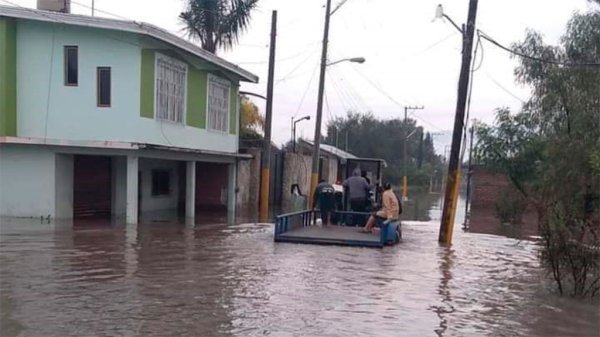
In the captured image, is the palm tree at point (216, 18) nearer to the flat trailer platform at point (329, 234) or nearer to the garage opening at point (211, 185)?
the garage opening at point (211, 185)

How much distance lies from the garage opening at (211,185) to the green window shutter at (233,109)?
7.94 feet

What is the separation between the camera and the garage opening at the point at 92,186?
75.0 feet

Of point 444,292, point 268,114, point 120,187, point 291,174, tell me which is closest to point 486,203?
point 291,174

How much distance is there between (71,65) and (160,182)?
30.3 feet

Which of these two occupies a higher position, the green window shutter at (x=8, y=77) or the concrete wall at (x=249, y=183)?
the green window shutter at (x=8, y=77)

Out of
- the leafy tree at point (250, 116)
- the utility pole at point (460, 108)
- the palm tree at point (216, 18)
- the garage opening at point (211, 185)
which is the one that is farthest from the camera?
the leafy tree at point (250, 116)

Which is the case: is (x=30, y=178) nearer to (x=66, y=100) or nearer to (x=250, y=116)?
(x=66, y=100)

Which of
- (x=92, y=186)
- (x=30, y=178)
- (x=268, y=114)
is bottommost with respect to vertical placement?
(x=92, y=186)

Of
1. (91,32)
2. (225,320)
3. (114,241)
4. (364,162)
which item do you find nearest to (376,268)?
(225,320)

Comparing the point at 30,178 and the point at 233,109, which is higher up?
the point at 233,109

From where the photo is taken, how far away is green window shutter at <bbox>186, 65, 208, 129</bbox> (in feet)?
75.9

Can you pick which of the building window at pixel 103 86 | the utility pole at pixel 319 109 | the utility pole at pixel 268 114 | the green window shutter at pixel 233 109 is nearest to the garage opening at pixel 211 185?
the green window shutter at pixel 233 109

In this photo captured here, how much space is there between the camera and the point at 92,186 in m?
23.7

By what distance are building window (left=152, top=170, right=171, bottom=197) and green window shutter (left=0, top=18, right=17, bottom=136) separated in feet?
27.3
